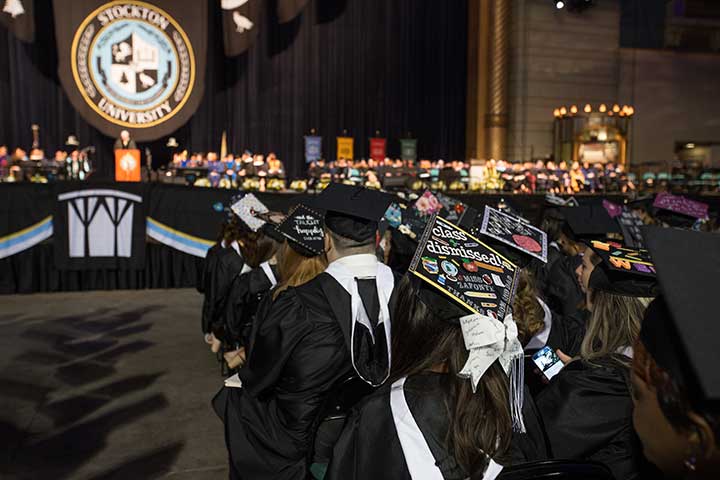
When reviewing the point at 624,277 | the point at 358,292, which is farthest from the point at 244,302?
the point at 624,277

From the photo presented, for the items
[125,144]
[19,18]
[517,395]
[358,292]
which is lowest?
[517,395]

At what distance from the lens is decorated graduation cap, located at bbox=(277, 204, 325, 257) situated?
320 cm

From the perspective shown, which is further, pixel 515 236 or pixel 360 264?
pixel 515 236

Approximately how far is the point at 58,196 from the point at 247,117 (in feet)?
35.2

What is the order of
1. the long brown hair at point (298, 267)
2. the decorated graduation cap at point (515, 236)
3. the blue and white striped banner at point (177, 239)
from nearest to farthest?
1. the decorated graduation cap at point (515, 236)
2. the long brown hair at point (298, 267)
3. the blue and white striped banner at point (177, 239)

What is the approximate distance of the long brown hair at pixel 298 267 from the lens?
3.11 meters

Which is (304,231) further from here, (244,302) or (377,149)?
(377,149)

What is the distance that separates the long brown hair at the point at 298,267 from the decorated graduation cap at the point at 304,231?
1.0 inches

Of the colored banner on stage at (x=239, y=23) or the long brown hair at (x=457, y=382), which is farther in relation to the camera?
the colored banner on stage at (x=239, y=23)

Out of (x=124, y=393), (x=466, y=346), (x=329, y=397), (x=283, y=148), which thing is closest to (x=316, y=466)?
(x=329, y=397)

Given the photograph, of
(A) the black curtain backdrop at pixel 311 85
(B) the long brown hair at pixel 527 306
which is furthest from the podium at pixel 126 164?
(B) the long brown hair at pixel 527 306

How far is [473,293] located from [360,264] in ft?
3.51

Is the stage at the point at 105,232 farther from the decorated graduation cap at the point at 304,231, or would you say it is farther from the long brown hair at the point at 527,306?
the long brown hair at the point at 527,306

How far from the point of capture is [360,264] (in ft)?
8.03
